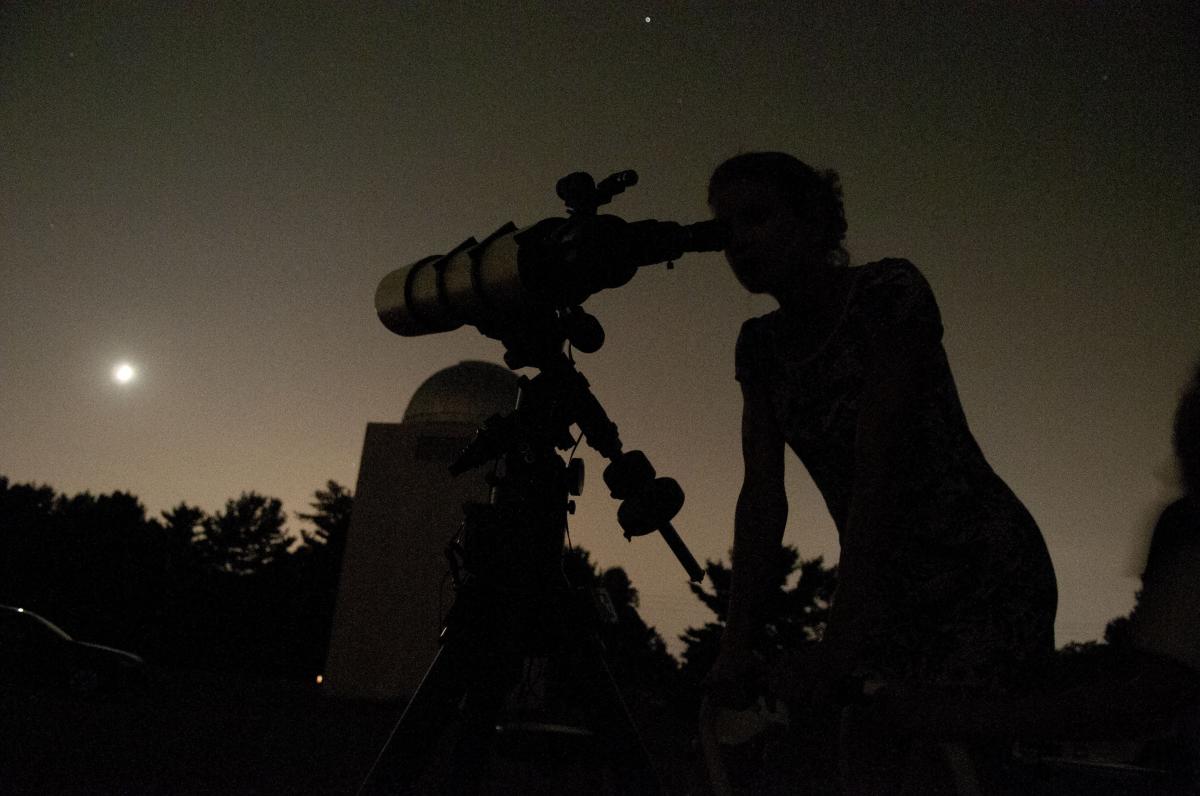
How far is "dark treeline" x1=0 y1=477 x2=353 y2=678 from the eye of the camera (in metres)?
39.8

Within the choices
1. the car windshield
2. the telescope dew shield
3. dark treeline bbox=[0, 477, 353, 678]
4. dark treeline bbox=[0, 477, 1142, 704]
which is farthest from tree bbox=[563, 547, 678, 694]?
the telescope dew shield

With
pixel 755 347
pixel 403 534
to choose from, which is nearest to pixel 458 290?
pixel 755 347

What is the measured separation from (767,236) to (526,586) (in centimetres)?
102

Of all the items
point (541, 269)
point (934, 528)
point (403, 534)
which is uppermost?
point (403, 534)

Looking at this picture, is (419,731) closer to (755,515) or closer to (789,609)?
(755,515)

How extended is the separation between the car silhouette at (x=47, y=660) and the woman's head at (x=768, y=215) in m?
11.1

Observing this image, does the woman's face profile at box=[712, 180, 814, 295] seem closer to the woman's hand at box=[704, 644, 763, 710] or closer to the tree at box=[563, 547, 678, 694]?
the woman's hand at box=[704, 644, 763, 710]

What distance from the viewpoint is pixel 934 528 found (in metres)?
1.62

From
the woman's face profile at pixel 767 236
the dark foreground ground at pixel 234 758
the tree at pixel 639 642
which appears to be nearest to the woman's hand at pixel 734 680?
the dark foreground ground at pixel 234 758

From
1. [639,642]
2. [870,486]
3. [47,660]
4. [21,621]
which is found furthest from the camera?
[639,642]

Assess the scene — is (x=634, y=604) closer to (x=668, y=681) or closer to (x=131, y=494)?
(x=668, y=681)

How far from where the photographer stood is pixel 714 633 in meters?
43.2

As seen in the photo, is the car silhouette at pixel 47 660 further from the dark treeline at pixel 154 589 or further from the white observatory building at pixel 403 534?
the dark treeline at pixel 154 589

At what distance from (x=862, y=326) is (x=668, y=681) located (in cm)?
4152
